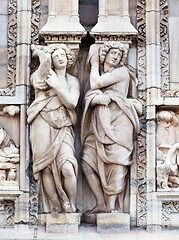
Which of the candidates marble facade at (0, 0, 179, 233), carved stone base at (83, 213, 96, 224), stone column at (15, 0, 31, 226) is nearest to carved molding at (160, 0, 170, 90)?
marble facade at (0, 0, 179, 233)

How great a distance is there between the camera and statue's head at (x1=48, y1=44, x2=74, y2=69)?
15.5 m

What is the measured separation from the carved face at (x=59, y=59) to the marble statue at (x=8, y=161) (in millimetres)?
1188

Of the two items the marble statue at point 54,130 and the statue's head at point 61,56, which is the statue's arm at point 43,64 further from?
the statue's head at point 61,56

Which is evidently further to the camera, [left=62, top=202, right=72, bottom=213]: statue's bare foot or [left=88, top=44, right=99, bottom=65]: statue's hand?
[left=88, top=44, right=99, bottom=65]: statue's hand

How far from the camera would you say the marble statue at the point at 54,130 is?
15273mm

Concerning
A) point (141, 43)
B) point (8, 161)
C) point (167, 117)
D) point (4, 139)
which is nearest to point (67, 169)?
point (8, 161)

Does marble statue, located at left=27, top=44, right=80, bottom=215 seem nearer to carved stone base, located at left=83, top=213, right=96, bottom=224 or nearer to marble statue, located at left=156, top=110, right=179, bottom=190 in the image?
carved stone base, located at left=83, top=213, right=96, bottom=224

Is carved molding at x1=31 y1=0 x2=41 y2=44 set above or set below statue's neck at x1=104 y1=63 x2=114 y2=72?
above

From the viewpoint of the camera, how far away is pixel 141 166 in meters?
15.6

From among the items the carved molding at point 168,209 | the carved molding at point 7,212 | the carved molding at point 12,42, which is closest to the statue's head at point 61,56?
the carved molding at point 12,42

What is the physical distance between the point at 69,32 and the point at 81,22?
1.82 feet

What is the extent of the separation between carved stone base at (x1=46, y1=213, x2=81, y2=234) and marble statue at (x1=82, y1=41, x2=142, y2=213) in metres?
0.37

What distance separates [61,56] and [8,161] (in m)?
1.58

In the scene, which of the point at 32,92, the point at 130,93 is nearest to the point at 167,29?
the point at 130,93
